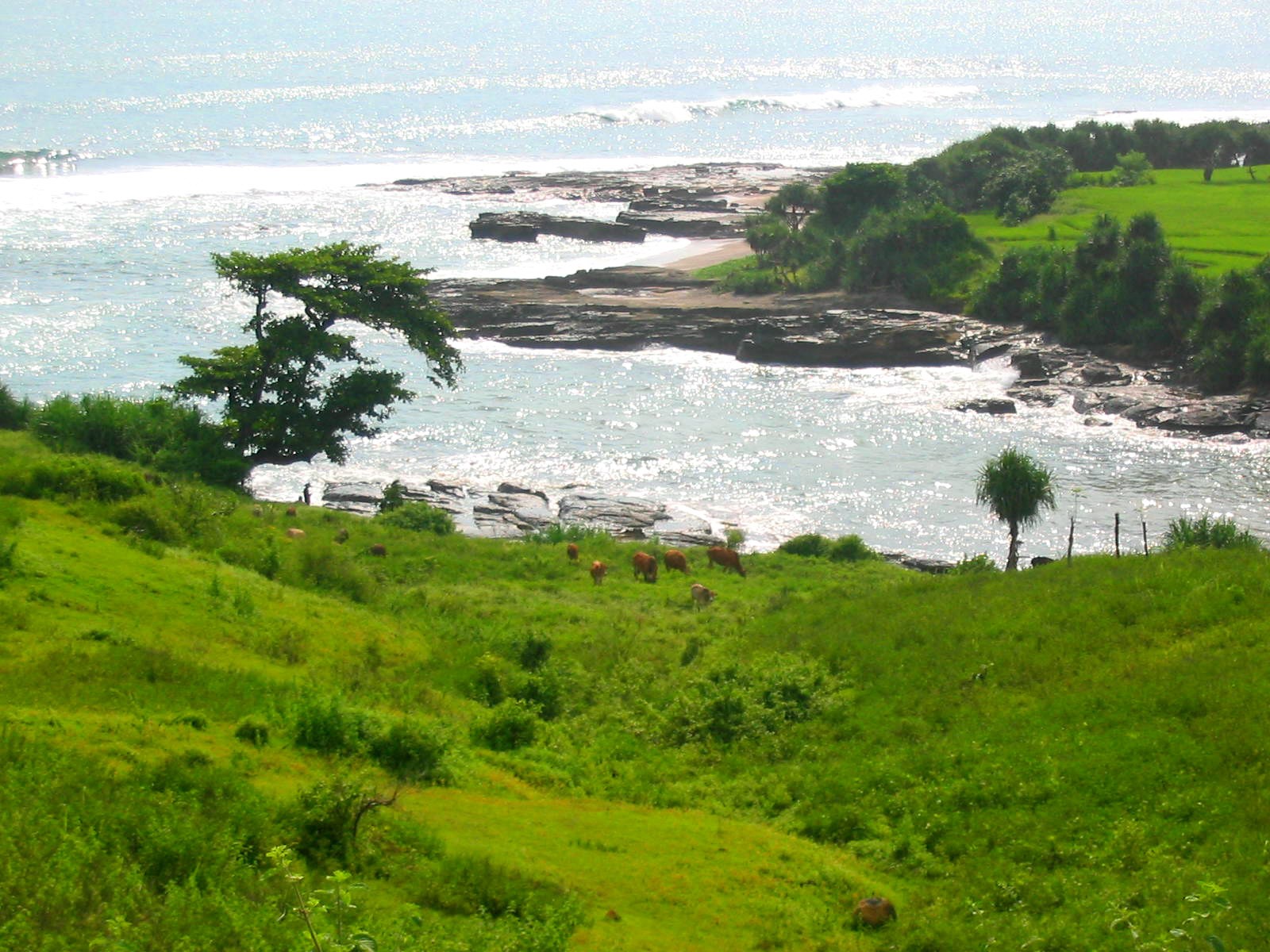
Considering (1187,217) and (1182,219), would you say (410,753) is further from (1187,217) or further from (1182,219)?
(1187,217)

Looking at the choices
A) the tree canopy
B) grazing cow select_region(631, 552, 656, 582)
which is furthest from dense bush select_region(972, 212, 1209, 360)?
the tree canopy

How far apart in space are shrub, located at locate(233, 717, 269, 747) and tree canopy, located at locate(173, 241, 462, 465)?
24.9 m

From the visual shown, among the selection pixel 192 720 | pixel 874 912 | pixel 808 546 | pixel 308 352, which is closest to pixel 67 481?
pixel 192 720

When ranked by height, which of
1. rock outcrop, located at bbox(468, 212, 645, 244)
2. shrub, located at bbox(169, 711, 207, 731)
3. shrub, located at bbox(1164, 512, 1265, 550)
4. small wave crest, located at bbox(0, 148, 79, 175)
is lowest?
shrub, located at bbox(1164, 512, 1265, 550)

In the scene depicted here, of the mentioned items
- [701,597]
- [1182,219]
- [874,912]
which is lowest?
[701,597]

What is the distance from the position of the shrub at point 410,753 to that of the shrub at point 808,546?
77.6 feet

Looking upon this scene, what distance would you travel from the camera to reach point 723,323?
6831 cm

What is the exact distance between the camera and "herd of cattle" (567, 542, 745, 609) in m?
34.4

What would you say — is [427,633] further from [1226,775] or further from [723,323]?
[723,323]

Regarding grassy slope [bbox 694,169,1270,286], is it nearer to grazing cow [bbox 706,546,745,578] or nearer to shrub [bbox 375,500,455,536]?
grazing cow [bbox 706,546,745,578]

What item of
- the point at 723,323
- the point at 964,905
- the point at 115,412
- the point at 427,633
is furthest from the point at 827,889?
the point at 723,323

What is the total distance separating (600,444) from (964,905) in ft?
129

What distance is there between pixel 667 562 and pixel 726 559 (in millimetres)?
1603

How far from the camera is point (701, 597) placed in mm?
31516
